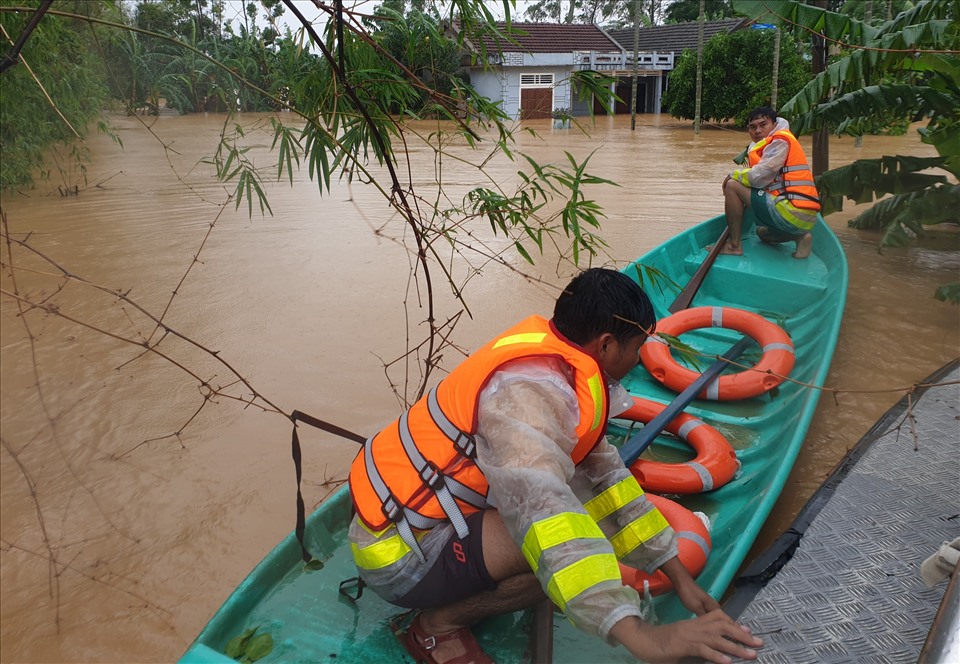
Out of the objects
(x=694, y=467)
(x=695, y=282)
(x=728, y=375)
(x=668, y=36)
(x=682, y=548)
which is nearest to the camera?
(x=682, y=548)

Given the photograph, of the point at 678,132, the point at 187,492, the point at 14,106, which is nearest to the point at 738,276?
the point at 187,492

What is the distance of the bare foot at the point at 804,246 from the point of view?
5.24 m

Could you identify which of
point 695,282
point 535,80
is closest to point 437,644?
point 695,282

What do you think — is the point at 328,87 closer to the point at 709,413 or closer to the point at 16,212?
the point at 709,413

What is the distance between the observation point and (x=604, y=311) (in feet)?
5.79

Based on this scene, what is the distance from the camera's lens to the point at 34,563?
3.21 m

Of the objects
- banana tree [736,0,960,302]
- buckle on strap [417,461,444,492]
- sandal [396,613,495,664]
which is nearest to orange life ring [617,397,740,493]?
sandal [396,613,495,664]

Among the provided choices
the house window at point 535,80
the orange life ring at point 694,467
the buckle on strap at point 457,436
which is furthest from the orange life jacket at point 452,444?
the house window at point 535,80

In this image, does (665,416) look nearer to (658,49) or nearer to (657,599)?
(657,599)

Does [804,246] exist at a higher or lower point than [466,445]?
lower

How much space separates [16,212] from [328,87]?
376 inches

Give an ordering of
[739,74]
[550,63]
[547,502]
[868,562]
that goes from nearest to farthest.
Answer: [547,502]
[868,562]
[739,74]
[550,63]

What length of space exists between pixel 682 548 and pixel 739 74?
1923cm

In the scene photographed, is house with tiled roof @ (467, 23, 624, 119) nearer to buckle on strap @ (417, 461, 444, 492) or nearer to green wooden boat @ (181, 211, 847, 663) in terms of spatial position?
green wooden boat @ (181, 211, 847, 663)
